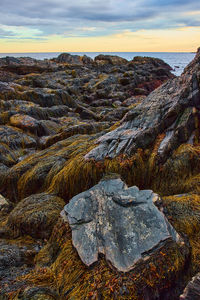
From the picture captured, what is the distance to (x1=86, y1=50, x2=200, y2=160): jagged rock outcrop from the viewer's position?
5.18 metres

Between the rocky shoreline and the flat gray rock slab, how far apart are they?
0.02 meters

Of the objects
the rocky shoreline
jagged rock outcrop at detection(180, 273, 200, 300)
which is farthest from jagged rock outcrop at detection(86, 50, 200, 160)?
jagged rock outcrop at detection(180, 273, 200, 300)

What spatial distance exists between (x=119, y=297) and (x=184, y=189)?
2.93 m

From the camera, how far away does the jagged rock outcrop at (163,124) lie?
518 cm

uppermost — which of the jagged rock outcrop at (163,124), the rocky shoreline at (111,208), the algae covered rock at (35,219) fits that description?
the jagged rock outcrop at (163,124)

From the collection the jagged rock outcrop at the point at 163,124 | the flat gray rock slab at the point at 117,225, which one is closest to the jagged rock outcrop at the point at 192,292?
the flat gray rock slab at the point at 117,225

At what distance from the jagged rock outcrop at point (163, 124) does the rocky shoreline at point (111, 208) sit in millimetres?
27

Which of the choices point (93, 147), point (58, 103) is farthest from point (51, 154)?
point (58, 103)

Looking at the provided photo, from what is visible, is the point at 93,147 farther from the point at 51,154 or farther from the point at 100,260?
the point at 100,260

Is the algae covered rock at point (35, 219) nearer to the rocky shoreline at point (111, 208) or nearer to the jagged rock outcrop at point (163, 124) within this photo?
the rocky shoreline at point (111, 208)

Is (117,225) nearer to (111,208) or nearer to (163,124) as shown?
(111,208)

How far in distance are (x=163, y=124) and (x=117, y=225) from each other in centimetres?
335

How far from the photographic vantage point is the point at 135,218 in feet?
10.5

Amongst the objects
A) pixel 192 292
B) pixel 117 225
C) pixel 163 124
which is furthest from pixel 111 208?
pixel 163 124
